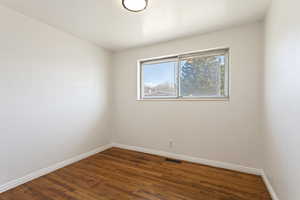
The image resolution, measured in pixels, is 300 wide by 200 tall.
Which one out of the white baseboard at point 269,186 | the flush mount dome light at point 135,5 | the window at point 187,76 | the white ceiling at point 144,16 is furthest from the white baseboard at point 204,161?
the flush mount dome light at point 135,5

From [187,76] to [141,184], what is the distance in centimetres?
196

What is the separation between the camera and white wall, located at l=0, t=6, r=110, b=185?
1749mm

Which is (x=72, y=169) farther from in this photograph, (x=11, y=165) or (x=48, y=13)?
(x=48, y=13)

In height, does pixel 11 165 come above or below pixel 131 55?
below

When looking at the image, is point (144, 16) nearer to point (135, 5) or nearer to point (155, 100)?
point (135, 5)

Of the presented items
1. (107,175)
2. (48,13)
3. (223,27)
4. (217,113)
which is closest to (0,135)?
(107,175)

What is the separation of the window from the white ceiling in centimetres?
47

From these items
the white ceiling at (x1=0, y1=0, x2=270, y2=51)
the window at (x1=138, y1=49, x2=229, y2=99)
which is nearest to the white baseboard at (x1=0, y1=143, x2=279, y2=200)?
the window at (x1=138, y1=49, x2=229, y2=99)

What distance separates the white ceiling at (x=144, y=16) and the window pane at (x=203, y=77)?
1.67ft

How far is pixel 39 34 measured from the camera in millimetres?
2033

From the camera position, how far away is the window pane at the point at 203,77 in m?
2.41

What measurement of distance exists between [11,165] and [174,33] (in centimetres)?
302

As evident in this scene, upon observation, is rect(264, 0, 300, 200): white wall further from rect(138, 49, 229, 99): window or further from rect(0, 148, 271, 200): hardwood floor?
rect(138, 49, 229, 99): window

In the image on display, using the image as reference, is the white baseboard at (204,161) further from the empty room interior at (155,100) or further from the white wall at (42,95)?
the white wall at (42,95)
